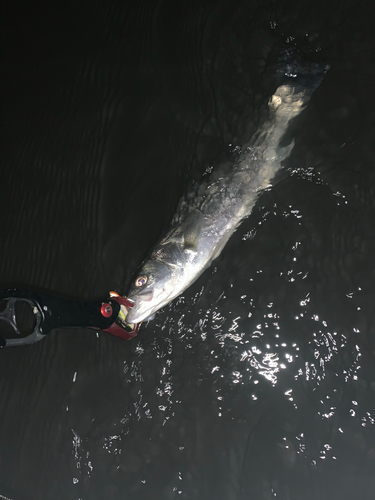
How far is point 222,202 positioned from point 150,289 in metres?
0.74

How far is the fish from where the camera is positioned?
2.14 m

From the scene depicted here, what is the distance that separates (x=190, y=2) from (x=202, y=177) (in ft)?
5.06

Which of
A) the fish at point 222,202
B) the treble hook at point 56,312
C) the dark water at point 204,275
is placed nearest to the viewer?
the treble hook at point 56,312

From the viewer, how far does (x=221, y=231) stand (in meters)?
2.30

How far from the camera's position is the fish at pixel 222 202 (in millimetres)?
2145

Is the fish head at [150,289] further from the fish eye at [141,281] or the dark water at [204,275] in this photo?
the dark water at [204,275]

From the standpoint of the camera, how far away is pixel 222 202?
A: 2334mm

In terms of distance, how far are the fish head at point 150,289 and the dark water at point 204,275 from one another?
0.29m

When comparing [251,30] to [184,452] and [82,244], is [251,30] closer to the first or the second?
[82,244]

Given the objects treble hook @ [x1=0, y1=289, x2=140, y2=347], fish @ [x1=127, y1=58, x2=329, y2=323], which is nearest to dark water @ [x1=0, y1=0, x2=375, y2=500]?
fish @ [x1=127, y1=58, x2=329, y2=323]

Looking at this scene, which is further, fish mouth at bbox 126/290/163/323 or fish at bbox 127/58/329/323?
fish at bbox 127/58/329/323

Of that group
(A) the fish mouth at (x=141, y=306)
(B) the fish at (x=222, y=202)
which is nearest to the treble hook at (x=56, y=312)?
(A) the fish mouth at (x=141, y=306)

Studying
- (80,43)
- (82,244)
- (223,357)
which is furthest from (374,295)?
(80,43)

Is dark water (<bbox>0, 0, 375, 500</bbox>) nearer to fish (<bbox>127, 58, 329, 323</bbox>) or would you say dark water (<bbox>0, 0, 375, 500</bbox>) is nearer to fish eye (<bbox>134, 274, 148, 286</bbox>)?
fish (<bbox>127, 58, 329, 323</bbox>)
